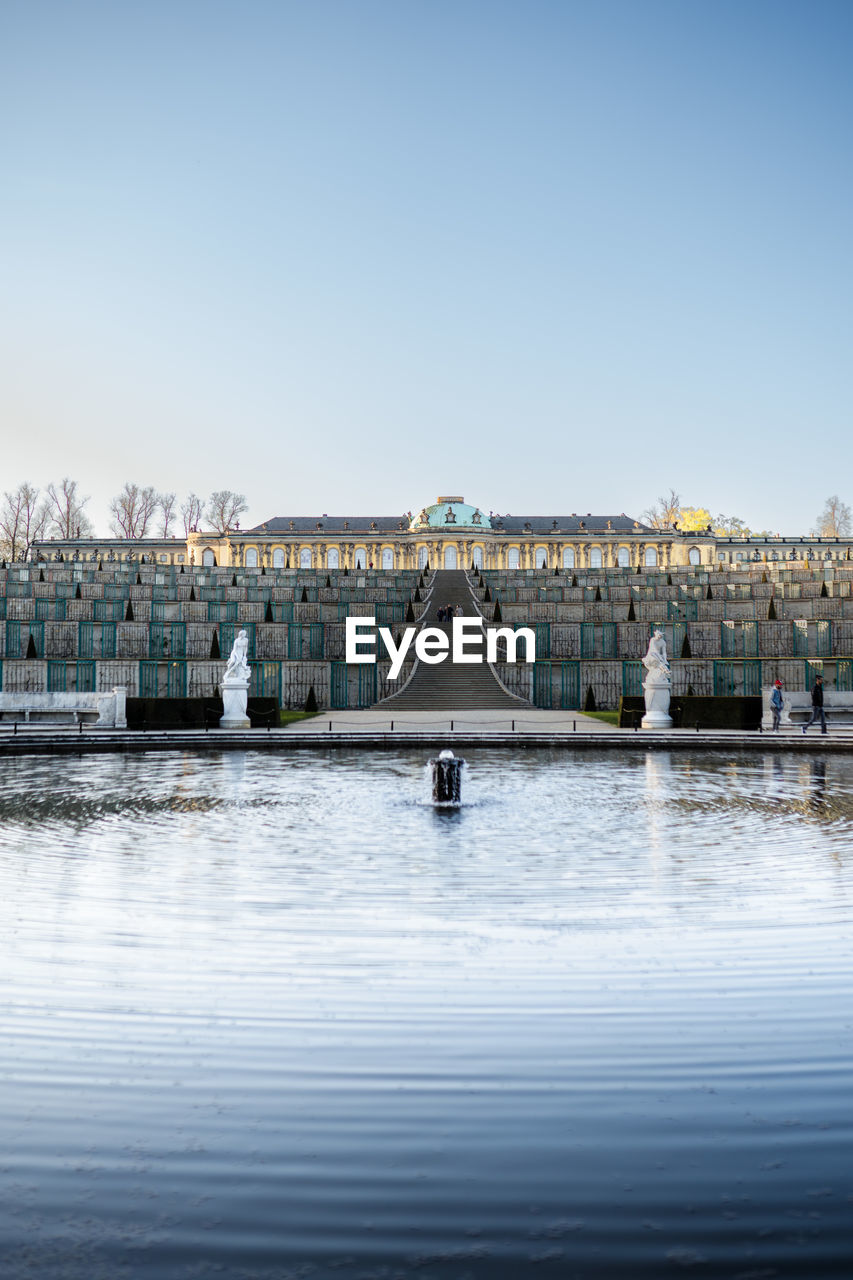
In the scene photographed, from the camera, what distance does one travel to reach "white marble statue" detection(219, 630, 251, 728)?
35625 millimetres

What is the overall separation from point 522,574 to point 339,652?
34575 mm

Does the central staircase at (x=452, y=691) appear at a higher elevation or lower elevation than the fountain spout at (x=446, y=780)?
higher

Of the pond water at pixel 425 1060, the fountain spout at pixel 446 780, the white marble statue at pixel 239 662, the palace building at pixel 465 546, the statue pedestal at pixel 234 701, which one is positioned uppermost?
the palace building at pixel 465 546

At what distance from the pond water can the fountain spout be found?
451 cm

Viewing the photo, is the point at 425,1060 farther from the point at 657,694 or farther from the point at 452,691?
the point at 452,691

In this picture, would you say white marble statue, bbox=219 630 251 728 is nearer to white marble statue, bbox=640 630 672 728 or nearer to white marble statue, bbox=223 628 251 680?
white marble statue, bbox=223 628 251 680

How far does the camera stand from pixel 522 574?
84625 mm

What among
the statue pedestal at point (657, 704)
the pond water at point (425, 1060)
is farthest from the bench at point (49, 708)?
the pond water at point (425, 1060)

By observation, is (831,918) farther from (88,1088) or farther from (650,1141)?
(88,1088)

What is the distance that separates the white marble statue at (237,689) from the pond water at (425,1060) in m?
22.6

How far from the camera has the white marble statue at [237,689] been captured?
35.6m

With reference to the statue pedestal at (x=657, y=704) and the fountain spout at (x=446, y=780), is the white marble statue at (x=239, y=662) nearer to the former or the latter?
the statue pedestal at (x=657, y=704)

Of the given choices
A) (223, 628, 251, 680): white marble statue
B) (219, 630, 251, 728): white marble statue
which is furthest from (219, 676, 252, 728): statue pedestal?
(223, 628, 251, 680): white marble statue

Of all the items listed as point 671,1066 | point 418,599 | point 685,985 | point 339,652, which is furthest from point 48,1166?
point 418,599
